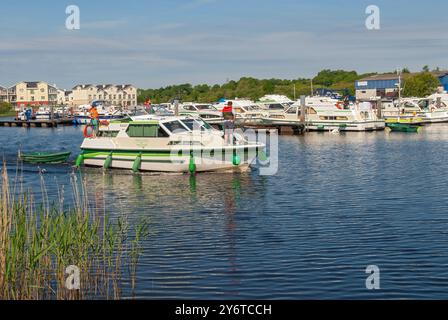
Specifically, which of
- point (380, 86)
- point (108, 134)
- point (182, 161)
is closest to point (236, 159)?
point (182, 161)

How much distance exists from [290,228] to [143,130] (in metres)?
14.9

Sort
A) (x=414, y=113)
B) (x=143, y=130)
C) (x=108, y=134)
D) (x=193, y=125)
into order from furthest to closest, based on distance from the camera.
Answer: (x=414, y=113)
(x=108, y=134)
(x=143, y=130)
(x=193, y=125)

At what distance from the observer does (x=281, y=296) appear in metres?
14.4

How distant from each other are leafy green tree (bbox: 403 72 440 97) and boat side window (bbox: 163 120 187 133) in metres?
99.6

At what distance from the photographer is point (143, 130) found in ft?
113

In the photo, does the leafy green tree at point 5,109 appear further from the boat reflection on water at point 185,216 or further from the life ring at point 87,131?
the boat reflection on water at point 185,216

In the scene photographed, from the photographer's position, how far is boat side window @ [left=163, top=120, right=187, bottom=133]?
3366 centimetres

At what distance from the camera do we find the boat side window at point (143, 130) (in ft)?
112

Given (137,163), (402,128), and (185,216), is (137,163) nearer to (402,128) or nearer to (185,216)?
(185,216)

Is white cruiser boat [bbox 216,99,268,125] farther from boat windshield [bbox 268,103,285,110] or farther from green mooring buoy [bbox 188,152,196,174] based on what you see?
green mooring buoy [bbox 188,152,196,174]

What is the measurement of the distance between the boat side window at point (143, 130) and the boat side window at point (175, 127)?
21.7 inches

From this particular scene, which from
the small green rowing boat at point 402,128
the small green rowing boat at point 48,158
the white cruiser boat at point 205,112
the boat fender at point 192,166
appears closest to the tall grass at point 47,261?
the boat fender at point 192,166
